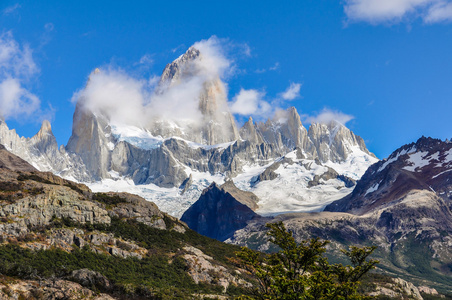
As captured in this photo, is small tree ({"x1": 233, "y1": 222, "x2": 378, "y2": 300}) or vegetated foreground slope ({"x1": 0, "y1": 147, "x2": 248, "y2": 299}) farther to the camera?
vegetated foreground slope ({"x1": 0, "y1": 147, "x2": 248, "y2": 299})

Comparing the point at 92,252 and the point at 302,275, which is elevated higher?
the point at 92,252

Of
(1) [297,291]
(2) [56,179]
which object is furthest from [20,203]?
(1) [297,291]

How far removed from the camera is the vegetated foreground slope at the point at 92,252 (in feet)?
341

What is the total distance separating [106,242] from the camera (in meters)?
142

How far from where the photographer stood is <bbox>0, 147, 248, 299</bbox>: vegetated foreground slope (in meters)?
104

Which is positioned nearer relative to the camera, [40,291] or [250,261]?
[250,261]

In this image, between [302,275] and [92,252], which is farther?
[92,252]

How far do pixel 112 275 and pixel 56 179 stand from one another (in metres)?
87.1

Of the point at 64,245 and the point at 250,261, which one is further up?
the point at 64,245

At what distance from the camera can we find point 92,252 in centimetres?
13150

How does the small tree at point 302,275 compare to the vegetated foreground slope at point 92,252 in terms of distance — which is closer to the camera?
the small tree at point 302,275

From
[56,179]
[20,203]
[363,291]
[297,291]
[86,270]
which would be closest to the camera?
[297,291]

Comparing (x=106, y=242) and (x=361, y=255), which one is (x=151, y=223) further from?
(x=361, y=255)

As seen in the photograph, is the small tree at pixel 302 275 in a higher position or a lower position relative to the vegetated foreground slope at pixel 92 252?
lower
